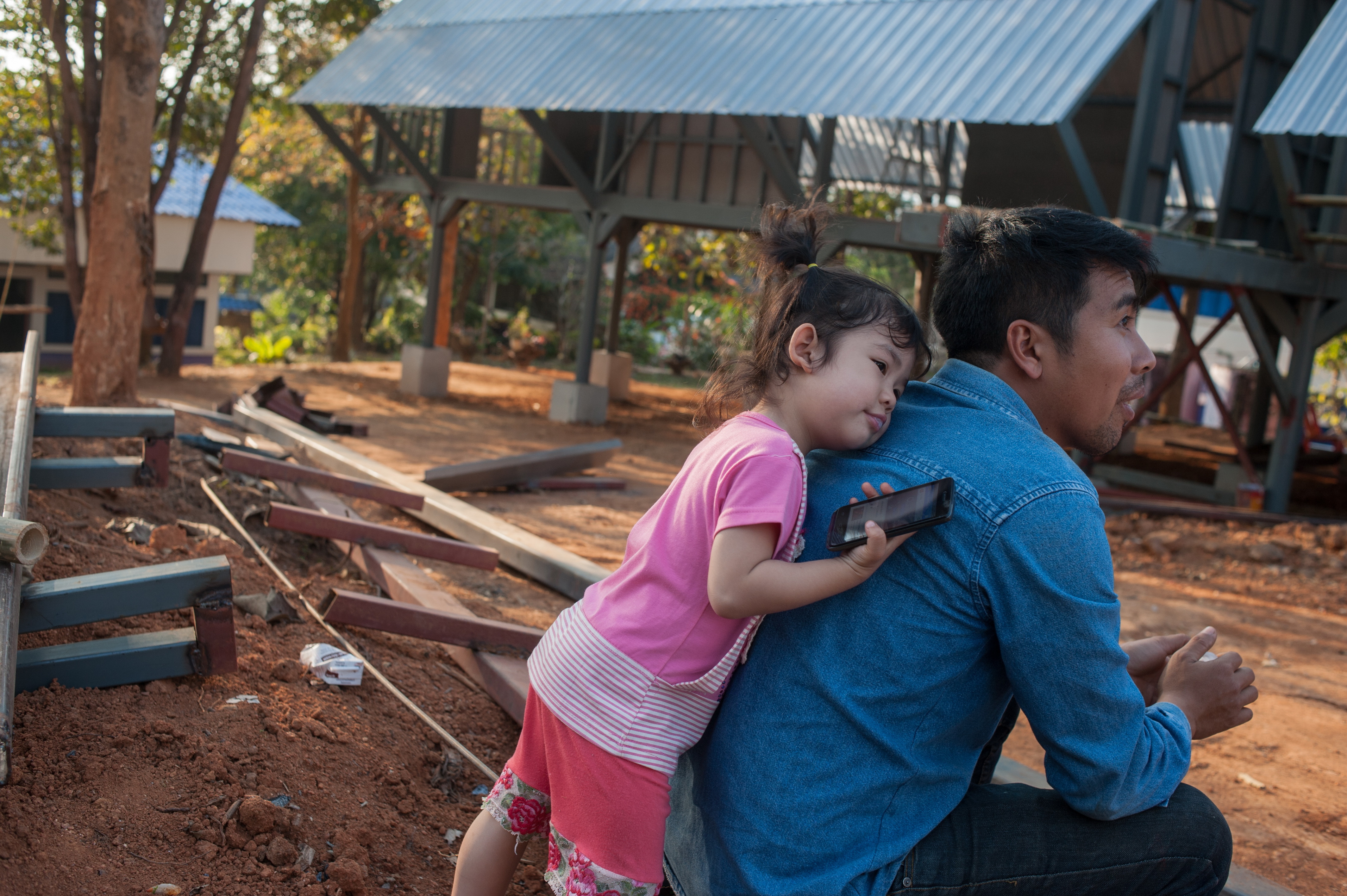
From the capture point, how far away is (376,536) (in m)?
4.86

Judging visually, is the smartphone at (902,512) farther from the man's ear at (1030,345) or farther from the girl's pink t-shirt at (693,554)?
the man's ear at (1030,345)

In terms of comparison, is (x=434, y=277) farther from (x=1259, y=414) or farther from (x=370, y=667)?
(x=370, y=667)

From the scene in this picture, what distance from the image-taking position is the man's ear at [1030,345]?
6.74 feet

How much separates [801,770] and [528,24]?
15.1m

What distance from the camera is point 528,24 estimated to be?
15.2 metres

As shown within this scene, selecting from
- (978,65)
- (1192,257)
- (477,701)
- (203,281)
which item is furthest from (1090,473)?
(203,281)

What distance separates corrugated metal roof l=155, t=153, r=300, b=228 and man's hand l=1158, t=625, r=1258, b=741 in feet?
74.3

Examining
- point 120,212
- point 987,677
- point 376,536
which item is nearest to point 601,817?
point 987,677

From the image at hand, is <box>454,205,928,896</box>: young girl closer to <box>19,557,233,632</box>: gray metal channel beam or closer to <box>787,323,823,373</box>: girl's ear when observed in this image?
<box>787,323,823,373</box>: girl's ear

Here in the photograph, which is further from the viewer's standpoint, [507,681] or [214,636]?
[507,681]

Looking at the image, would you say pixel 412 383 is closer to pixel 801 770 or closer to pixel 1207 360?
pixel 801 770

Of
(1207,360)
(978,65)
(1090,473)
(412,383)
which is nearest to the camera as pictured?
(978,65)

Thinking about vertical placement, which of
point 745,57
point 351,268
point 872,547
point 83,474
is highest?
point 745,57

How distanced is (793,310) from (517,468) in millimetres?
6990
